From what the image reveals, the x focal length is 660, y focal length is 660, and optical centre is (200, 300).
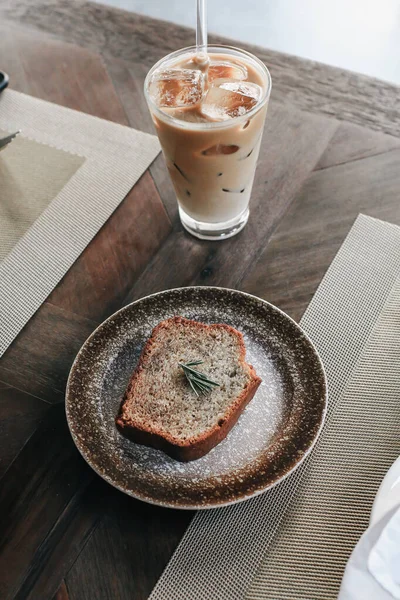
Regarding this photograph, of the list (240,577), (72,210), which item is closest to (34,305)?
(72,210)

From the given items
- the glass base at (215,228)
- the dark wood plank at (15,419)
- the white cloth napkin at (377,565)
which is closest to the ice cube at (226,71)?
the glass base at (215,228)

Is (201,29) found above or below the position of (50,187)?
above

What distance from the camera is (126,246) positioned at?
1.10 meters

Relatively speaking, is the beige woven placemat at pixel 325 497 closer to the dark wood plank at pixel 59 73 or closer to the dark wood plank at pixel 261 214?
the dark wood plank at pixel 261 214

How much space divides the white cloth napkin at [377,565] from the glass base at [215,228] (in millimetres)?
575

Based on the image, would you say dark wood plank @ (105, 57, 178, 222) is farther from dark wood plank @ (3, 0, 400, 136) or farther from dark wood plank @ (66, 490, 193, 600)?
dark wood plank @ (66, 490, 193, 600)

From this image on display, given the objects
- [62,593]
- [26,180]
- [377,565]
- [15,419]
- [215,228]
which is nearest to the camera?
[377,565]

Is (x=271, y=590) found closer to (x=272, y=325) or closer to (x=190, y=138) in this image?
(x=272, y=325)

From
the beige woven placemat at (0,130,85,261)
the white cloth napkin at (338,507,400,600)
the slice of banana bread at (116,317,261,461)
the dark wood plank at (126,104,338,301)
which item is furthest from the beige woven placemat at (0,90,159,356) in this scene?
the white cloth napkin at (338,507,400,600)

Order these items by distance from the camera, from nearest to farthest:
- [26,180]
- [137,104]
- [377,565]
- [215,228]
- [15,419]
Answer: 1. [377,565]
2. [15,419]
3. [215,228]
4. [26,180]
5. [137,104]

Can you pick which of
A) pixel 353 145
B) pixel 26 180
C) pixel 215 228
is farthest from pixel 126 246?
pixel 353 145

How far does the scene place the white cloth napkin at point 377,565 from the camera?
0.61 meters

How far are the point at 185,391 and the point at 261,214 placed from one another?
1.35 feet

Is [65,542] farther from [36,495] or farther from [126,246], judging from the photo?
[126,246]
